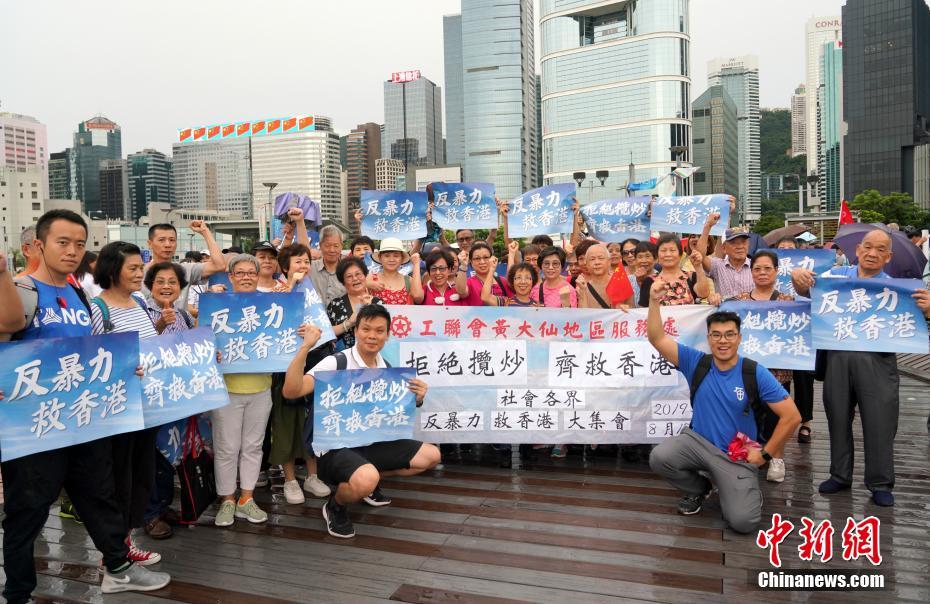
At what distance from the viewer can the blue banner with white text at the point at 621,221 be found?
759 centimetres

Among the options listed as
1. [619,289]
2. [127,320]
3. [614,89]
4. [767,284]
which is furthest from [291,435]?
[614,89]

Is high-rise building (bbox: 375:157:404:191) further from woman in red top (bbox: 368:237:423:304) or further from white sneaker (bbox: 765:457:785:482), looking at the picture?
white sneaker (bbox: 765:457:785:482)

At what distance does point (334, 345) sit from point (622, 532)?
8.54ft

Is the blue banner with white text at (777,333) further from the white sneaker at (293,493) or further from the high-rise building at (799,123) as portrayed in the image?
the high-rise building at (799,123)

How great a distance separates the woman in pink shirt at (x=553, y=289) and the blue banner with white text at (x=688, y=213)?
1.76 meters

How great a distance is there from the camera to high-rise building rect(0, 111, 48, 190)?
14668cm

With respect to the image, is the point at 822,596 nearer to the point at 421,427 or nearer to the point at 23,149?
the point at 421,427

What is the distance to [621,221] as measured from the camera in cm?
764

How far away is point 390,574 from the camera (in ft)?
12.1

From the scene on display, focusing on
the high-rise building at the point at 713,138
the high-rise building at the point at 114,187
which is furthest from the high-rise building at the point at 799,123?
the high-rise building at the point at 114,187

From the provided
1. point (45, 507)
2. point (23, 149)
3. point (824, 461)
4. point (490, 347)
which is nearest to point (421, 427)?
point (490, 347)

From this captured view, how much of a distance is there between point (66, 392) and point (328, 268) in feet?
8.84

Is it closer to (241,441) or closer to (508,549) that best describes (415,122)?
(241,441)

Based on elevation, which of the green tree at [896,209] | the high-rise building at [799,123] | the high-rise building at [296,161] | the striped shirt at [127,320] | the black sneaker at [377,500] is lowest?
the black sneaker at [377,500]
